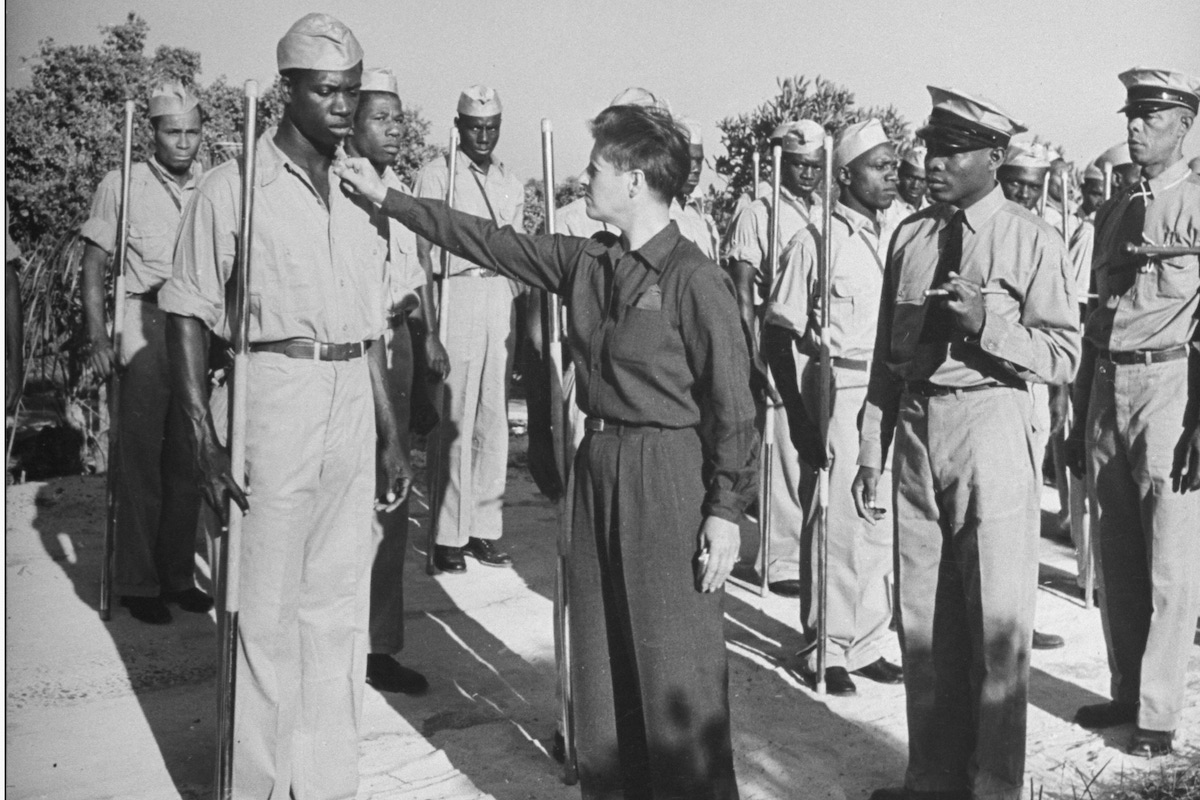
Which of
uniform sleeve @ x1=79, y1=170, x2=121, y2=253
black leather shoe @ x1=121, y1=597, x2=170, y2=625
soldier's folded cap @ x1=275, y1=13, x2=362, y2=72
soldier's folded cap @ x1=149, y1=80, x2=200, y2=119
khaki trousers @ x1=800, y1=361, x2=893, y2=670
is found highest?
soldier's folded cap @ x1=149, y1=80, x2=200, y2=119

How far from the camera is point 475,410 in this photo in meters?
7.46

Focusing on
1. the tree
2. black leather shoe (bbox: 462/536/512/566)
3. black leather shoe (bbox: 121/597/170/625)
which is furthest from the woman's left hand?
the tree

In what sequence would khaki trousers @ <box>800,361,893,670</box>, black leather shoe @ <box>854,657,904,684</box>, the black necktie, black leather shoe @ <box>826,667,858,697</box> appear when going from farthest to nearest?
khaki trousers @ <box>800,361,893,670</box> < black leather shoe @ <box>854,657,904,684</box> < black leather shoe @ <box>826,667,858,697</box> < the black necktie

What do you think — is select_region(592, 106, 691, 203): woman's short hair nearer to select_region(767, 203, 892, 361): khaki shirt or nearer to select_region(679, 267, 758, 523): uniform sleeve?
select_region(679, 267, 758, 523): uniform sleeve

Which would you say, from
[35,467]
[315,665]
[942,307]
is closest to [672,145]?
[942,307]

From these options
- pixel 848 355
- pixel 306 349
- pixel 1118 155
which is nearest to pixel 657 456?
pixel 306 349

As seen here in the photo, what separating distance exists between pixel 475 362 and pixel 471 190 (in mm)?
1027

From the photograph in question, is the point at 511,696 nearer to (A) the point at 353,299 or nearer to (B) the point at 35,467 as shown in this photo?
(A) the point at 353,299

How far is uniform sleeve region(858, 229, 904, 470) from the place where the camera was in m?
4.39

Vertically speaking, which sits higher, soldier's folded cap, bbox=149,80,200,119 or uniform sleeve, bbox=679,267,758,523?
soldier's folded cap, bbox=149,80,200,119

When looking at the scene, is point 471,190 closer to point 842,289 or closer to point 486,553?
point 486,553

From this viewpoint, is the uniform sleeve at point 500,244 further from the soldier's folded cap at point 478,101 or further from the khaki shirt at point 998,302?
the soldier's folded cap at point 478,101

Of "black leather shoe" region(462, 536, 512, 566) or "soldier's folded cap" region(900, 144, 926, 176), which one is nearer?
"black leather shoe" region(462, 536, 512, 566)

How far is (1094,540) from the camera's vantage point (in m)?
5.40
